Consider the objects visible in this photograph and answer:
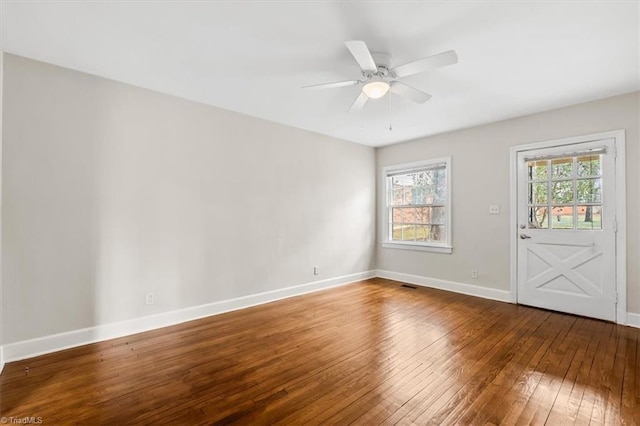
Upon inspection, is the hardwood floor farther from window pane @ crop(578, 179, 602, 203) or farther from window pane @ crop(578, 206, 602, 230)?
window pane @ crop(578, 179, 602, 203)

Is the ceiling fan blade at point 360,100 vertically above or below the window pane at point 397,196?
above

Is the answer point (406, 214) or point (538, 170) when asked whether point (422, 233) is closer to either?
point (406, 214)

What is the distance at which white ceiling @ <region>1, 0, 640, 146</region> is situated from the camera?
202 cm

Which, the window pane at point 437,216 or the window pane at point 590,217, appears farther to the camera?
the window pane at point 437,216

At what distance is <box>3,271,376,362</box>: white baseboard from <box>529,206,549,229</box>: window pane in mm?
3319

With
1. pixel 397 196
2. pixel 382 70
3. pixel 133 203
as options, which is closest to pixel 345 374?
pixel 382 70

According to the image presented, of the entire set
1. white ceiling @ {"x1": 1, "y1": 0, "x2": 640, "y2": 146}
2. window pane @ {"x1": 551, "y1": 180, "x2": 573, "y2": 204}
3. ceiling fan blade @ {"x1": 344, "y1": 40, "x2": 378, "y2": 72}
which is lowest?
window pane @ {"x1": 551, "y1": 180, "x2": 573, "y2": 204}

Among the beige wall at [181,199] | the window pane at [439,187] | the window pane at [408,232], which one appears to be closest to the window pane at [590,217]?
the beige wall at [181,199]

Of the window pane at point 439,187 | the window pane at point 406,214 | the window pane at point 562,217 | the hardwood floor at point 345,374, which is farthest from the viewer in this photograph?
the window pane at point 406,214

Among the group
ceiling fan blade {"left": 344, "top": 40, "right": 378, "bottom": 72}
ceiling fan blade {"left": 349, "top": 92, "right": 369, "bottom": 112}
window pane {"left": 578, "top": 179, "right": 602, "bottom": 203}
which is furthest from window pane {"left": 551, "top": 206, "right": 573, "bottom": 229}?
ceiling fan blade {"left": 344, "top": 40, "right": 378, "bottom": 72}

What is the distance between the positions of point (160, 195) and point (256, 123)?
160 centimetres

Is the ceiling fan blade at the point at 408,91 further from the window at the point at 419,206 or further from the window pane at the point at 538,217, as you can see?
the window pane at the point at 538,217

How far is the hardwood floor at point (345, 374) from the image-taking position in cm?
183

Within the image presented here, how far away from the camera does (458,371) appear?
7.61ft
